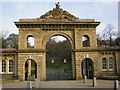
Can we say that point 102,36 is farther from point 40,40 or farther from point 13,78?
point 13,78

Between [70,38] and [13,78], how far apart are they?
10.4m

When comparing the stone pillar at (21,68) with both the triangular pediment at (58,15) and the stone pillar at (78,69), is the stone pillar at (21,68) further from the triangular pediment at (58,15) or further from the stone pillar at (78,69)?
the stone pillar at (78,69)

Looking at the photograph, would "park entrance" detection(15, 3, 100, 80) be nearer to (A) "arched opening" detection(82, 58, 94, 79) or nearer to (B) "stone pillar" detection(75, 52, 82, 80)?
(B) "stone pillar" detection(75, 52, 82, 80)

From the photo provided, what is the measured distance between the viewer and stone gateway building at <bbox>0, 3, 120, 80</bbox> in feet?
95.0

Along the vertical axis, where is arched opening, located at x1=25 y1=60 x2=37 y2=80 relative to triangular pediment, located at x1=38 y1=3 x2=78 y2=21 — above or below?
below

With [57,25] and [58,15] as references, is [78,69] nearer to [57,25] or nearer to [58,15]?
[57,25]

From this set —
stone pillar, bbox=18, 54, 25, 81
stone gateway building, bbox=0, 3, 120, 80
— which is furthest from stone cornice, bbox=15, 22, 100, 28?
stone pillar, bbox=18, 54, 25, 81

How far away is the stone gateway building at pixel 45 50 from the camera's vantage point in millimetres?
28969

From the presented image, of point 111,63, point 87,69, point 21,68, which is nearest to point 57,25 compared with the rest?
point 21,68

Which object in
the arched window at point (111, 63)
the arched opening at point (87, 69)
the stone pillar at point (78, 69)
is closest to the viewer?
the stone pillar at point (78, 69)

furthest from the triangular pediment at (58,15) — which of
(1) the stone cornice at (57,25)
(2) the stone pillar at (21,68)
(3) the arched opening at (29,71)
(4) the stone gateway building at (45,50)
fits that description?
(3) the arched opening at (29,71)

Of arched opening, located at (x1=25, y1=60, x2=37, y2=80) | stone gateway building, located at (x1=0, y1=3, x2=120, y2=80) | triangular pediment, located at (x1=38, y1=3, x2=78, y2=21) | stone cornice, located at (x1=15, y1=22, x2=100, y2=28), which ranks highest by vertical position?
triangular pediment, located at (x1=38, y1=3, x2=78, y2=21)

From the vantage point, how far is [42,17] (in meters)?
29.8

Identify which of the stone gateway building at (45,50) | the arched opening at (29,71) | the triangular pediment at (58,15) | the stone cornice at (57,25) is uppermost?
the triangular pediment at (58,15)
